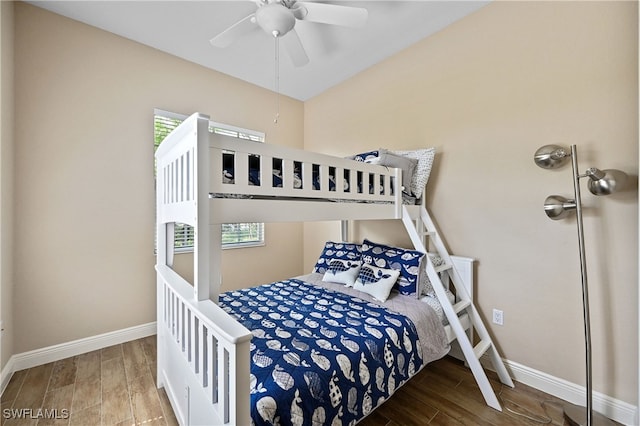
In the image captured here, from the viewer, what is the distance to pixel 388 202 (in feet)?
7.00

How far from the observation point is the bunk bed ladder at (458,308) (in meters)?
1.81

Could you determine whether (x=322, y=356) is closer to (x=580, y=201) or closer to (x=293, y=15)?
(x=580, y=201)

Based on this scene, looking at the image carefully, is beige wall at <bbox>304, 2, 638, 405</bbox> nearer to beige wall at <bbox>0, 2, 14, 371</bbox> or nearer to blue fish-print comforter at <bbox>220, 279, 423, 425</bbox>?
blue fish-print comforter at <bbox>220, 279, 423, 425</bbox>

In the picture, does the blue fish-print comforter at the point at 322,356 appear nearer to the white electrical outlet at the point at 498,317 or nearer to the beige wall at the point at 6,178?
the white electrical outlet at the point at 498,317

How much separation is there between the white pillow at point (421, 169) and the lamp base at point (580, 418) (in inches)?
66.2

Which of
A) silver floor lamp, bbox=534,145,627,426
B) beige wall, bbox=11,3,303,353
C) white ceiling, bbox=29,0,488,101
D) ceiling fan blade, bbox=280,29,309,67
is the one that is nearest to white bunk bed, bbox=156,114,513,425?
silver floor lamp, bbox=534,145,627,426

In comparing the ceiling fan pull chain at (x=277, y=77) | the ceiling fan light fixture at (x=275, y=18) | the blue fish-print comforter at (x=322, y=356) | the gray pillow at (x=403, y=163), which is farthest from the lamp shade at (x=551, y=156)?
the ceiling fan pull chain at (x=277, y=77)

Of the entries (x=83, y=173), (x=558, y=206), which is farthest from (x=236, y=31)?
(x=558, y=206)

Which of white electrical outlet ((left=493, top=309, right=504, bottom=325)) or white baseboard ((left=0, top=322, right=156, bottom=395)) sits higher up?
white electrical outlet ((left=493, top=309, right=504, bottom=325))

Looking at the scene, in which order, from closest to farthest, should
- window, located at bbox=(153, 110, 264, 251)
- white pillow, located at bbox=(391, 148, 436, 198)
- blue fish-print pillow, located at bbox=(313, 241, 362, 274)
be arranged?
white pillow, located at bbox=(391, 148, 436, 198), blue fish-print pillow, located at bbox=(313, 241, 362, 274), window, located at bbox=(153, 110, 264, 251)

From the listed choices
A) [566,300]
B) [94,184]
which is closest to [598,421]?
A: [566,300]

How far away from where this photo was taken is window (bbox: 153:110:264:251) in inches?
108

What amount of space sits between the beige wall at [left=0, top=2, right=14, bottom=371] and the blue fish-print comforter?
1505 mm

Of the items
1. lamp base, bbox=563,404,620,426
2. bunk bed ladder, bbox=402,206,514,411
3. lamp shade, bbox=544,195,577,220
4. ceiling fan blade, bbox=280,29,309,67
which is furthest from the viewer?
ceiling fan blade, bbox=280,29,309,67
